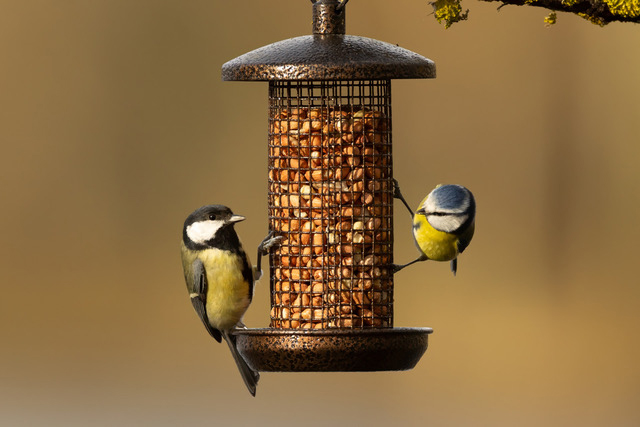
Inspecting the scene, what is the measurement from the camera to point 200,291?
4832 mm

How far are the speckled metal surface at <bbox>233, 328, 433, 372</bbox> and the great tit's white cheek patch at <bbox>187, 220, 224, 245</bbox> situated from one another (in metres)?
0.51

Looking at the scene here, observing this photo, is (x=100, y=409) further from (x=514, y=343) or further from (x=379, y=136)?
(x=379, y=136)

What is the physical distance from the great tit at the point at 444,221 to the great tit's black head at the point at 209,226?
67cm

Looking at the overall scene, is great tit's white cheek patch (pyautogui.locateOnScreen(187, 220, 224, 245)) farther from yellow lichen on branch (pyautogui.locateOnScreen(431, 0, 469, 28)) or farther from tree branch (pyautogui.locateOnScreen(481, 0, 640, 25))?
tree branch (pyautogui.locateOnScreen(481, 0, 640, 25))

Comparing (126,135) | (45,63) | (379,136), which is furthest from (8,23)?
(379,136)

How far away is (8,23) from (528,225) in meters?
4.50

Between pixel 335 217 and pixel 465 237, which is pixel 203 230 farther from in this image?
pixel 465 237

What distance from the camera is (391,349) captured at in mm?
4262

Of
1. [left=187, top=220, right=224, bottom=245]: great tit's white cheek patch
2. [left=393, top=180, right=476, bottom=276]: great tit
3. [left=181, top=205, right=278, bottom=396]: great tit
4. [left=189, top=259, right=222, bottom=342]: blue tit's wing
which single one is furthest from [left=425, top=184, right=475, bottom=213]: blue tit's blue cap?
[left=189, top=259, right=222, bottom=342]: blue tit's wing

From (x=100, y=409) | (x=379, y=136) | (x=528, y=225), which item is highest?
(x=379, y=136)

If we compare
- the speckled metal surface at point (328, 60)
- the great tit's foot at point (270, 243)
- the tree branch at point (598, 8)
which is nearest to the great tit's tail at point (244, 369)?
the great tit's foot at point (270, 243)

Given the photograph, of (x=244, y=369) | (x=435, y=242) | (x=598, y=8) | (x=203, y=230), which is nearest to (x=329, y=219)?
(x=435, y=242)

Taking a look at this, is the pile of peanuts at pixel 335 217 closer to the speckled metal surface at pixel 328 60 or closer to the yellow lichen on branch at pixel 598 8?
the speckled metal surface at pixel 328 60

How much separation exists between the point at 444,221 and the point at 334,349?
68 centimetres
